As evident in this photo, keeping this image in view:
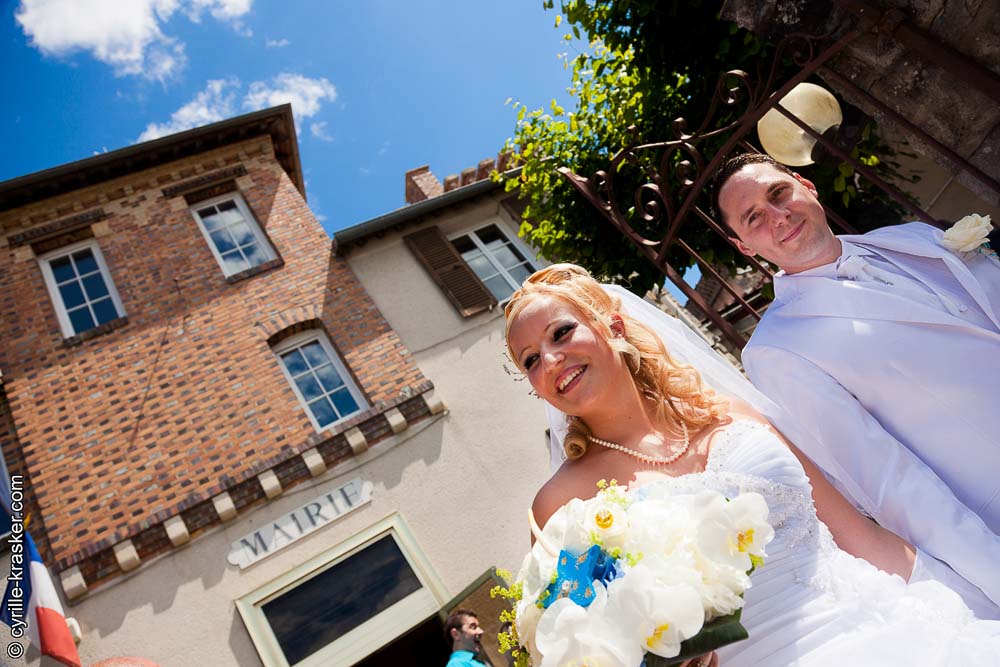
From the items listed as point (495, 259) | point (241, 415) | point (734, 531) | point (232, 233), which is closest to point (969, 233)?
point (734, 531)

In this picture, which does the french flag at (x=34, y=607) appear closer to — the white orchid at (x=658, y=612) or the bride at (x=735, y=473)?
the bride at (x=735, y=473)

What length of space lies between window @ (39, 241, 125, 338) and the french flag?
11.6 ft

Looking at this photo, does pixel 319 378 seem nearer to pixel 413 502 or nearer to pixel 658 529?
pixel 413 502

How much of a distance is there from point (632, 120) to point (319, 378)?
5814mm

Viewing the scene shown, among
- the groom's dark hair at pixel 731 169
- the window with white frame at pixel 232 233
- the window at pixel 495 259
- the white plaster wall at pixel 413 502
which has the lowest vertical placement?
the groom's dark hair at pixel 731 169

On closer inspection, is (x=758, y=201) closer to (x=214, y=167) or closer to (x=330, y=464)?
(x=330, y=464)

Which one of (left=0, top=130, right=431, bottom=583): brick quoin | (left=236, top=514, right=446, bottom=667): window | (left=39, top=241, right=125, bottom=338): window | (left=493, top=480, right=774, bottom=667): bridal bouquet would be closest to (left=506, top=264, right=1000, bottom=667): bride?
(left=493, top=480, right=774, bottom=667): bridal bouquet

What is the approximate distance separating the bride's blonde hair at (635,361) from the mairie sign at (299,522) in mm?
6409

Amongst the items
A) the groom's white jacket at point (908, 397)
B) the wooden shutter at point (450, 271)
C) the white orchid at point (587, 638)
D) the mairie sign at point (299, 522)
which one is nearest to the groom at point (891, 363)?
the groom's white jacket at point (908, 397)

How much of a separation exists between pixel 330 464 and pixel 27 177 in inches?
274

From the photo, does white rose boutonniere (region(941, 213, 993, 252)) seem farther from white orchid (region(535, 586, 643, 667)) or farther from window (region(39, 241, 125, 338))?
window (region(39, 241, 125, 338))

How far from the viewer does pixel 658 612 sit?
1.56 meters

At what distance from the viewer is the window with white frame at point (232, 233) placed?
10.8 meters

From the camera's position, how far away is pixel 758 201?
2699 millimetres
